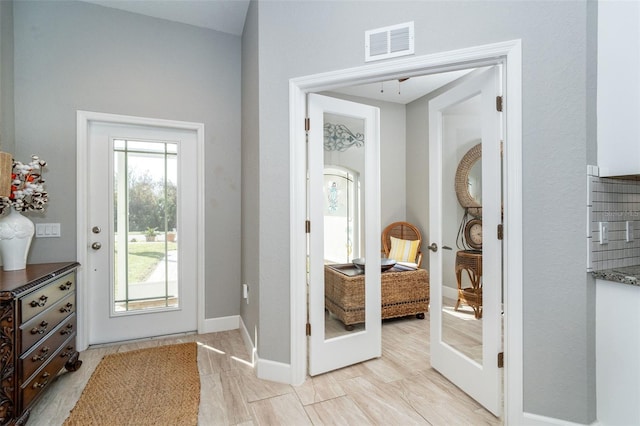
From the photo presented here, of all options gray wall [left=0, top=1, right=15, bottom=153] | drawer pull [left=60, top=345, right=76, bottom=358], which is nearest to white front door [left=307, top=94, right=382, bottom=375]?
drawer pull [left=60, top=345, right=76, bottom=358]

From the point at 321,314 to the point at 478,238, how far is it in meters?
1.24

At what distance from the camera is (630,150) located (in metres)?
1.49

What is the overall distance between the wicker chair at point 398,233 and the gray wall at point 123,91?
2.29 m

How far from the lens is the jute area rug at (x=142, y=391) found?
1.77m

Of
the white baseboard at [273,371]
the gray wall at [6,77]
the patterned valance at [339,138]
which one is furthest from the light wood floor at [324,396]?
the gray wall at [6,77]

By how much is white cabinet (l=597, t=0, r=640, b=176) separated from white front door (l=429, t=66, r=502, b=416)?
0.47 metres

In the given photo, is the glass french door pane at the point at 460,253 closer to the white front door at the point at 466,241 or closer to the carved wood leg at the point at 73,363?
the white front door at the point at 466,241

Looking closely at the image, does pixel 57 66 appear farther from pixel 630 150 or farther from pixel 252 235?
pixel 630 150

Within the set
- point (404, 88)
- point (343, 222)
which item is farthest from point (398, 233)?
point (343, 222)

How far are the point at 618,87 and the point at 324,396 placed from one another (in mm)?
2456

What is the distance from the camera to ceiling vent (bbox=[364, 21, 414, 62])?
1.81 meters

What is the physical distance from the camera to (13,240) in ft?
6.70

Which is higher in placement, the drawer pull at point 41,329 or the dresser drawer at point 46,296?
the dresser drawer at point 46,296

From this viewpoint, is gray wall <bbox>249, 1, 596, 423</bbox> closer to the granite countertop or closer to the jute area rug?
the granite countertop
